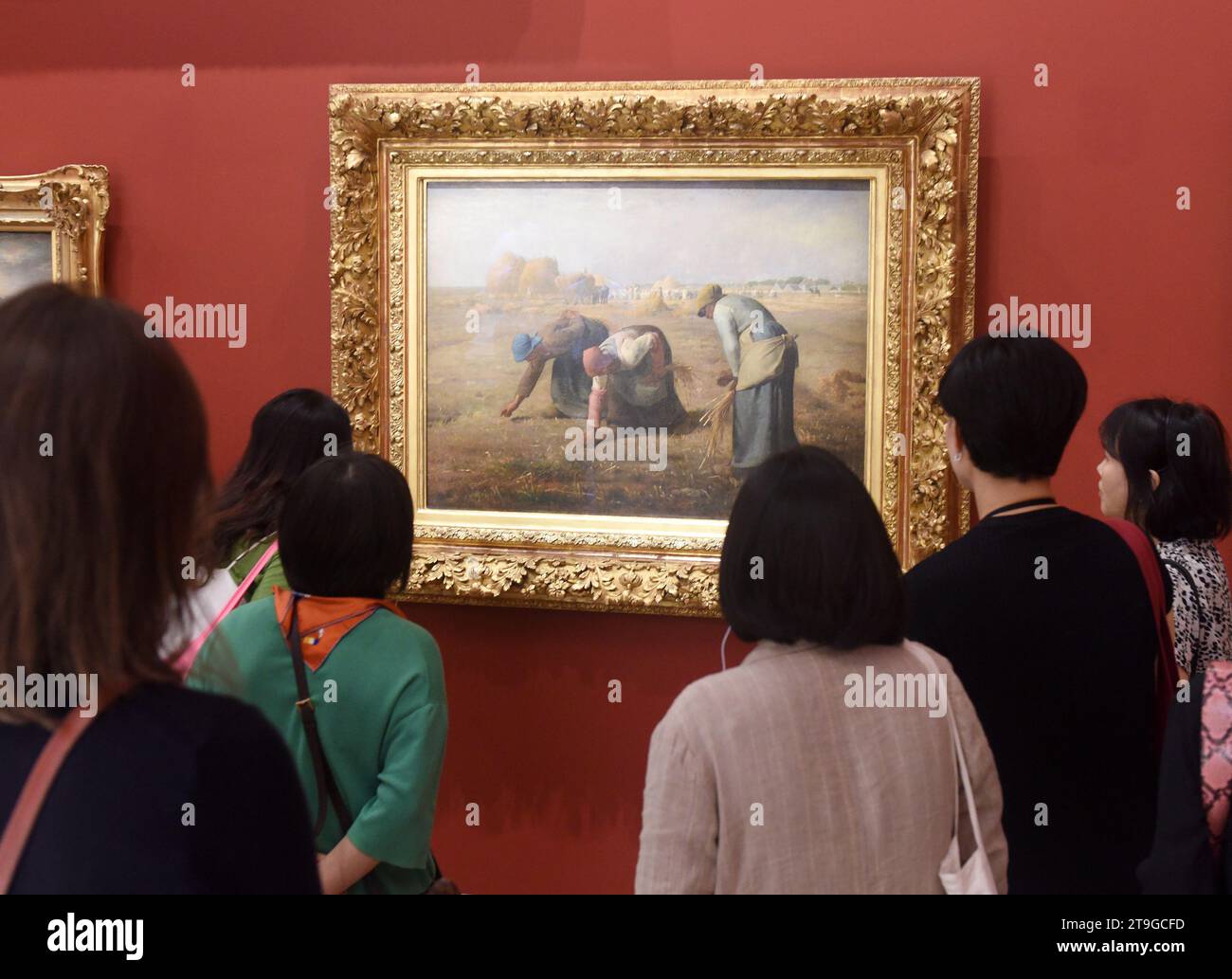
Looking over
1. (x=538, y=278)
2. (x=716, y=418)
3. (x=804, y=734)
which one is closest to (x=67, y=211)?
(x=538, y=278)

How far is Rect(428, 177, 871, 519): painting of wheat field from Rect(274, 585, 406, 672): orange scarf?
170 centimetres

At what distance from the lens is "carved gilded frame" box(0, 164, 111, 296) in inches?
168

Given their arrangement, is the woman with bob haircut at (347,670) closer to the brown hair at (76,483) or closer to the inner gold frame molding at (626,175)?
the brown hair at (76,483)

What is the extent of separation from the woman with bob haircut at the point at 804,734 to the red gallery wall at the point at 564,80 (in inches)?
86.5

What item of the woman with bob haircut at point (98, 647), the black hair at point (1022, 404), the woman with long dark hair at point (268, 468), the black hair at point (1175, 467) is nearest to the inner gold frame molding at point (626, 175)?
the black hair at point (1175, 467)

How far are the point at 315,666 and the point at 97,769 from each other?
1229 millimetres

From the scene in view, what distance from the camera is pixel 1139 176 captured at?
3658mm

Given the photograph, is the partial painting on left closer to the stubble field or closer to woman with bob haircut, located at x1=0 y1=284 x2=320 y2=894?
the stubble field

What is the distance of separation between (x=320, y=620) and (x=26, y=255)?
110 inches

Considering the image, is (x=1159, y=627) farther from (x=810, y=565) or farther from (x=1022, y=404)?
(x=810, y=565)

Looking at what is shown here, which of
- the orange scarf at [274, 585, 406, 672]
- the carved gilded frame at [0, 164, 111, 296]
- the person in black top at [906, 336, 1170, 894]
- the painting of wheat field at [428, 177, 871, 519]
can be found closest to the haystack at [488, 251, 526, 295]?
the painting of wheat field at [428, 177, 871, 519]

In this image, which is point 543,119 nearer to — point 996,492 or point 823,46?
point 823,46

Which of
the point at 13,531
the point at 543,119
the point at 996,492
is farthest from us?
the point at 543,119

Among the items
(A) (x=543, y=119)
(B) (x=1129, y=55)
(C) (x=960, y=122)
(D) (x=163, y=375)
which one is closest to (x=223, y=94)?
(A) (x=543, y=119)
